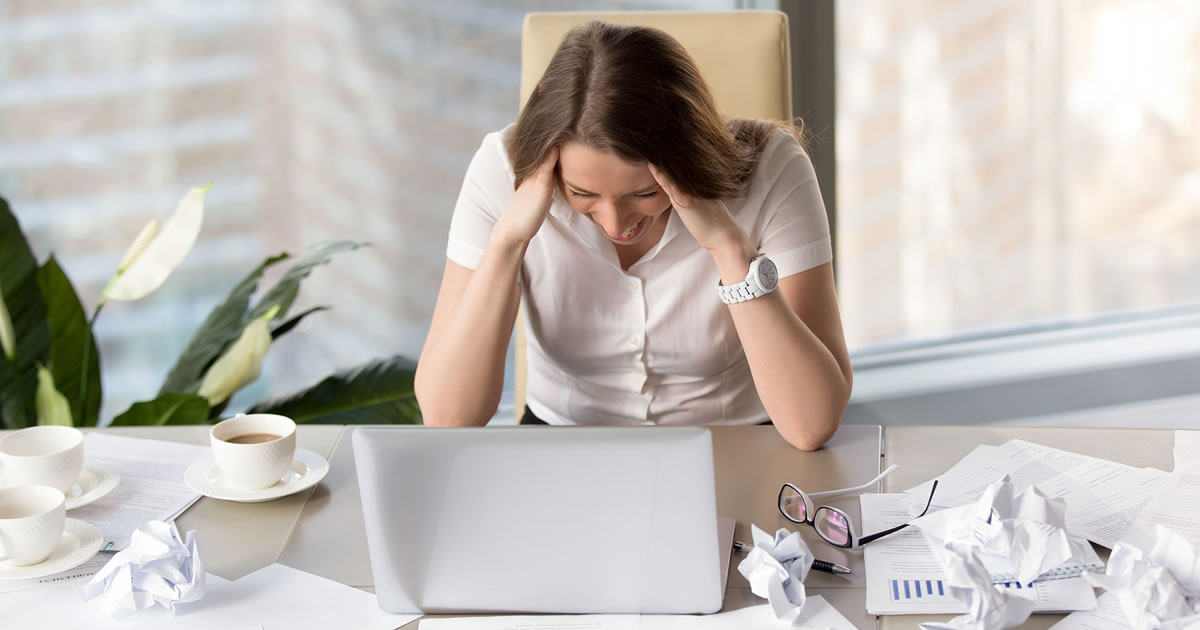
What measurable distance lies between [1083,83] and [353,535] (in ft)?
7.63

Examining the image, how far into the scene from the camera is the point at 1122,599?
829mm

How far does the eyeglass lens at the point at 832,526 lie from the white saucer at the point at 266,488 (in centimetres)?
53

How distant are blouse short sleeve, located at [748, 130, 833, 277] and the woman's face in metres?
0.17

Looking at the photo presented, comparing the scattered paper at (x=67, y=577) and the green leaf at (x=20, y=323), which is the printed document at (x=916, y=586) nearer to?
the scattered paper at (x=67, y=577)

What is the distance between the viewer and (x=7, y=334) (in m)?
1.88

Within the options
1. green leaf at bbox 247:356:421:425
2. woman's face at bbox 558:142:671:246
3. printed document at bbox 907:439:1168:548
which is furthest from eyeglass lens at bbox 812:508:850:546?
green leaf at bbox 247:356:421:425

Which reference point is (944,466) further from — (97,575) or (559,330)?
(97,575)

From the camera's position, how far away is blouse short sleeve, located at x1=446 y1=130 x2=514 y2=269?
1.46 metres

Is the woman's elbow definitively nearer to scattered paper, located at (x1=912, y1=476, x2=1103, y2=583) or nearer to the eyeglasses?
the eyeglasses

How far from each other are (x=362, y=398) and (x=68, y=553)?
1.07 meters

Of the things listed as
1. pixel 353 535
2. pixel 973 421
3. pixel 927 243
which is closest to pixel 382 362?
pixel 353 535

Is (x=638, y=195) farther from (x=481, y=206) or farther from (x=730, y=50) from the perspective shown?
(x=730, y=50)

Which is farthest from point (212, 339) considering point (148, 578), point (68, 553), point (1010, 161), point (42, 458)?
point (1010, 161)

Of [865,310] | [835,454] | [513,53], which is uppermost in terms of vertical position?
[513,53]
